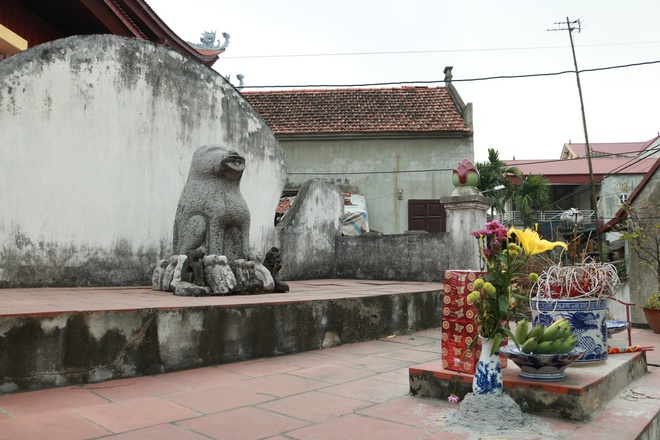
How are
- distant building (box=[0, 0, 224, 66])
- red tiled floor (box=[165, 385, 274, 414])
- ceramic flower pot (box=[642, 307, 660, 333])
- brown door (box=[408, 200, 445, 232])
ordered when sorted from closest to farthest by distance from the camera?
red tiled floor (box=[165, 385, 274, 414]) → distant building (box=[0, 0, 224, 66]) → ceramic flower pot (box=[642, 307, 660, 333]) → brown door (box=[408, 200, 445, 232])

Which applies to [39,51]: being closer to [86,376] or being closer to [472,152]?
[86,376]

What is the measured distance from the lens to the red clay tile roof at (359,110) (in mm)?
16672

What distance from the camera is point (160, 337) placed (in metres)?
3.69

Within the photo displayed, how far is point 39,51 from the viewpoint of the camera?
18.5ft

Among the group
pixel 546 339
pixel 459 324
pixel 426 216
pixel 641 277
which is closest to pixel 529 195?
pixel 426 216

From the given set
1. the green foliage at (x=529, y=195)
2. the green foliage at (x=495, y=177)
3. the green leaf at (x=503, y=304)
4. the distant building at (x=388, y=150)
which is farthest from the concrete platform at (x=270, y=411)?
the green foliage at (x=529, y=195)

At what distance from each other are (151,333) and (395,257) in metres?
5.54

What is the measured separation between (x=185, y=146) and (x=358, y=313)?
3489 mm

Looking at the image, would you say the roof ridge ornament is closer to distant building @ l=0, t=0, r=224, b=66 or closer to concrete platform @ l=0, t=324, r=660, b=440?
distant building @ l=0, t=0, r=224, b=66

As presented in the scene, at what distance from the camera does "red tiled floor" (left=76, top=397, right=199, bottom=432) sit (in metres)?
2.59

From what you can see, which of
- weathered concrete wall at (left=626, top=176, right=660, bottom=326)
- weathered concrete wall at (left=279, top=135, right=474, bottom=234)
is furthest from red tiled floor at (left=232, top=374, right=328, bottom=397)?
weathered concrete wall at (left=279, top=135, right=474, bottom=234)

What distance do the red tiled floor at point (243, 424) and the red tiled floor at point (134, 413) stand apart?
0.15 meters

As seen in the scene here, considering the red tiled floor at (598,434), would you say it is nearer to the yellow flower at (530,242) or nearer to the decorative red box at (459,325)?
the decorative red box at (459,325)

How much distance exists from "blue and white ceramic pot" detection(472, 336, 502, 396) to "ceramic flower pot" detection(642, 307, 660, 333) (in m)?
5.75
